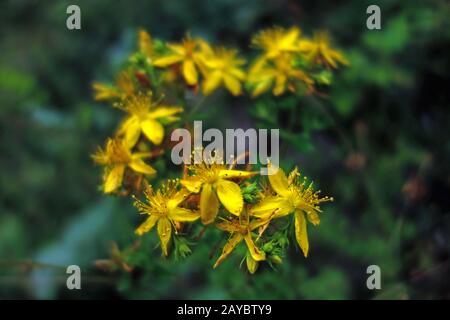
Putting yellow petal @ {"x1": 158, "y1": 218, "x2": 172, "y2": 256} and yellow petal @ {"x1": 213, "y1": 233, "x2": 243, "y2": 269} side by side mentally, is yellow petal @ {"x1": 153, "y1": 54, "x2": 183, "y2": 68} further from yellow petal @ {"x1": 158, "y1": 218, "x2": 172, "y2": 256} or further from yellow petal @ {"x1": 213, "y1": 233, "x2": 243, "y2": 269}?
yellow petal @ {"x1": 213, "y1": 233, "x2": 243, "y2": 269}

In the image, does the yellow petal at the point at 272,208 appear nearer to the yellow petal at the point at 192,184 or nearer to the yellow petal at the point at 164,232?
the yellow petal at the point at 192,184

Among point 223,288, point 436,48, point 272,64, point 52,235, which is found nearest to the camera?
point 272,64

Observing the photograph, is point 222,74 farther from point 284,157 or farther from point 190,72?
point 284,157

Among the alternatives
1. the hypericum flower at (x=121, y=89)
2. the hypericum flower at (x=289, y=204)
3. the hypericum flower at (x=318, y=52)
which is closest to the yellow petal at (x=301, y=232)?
the hypericum flower at (x=289, y=204)
